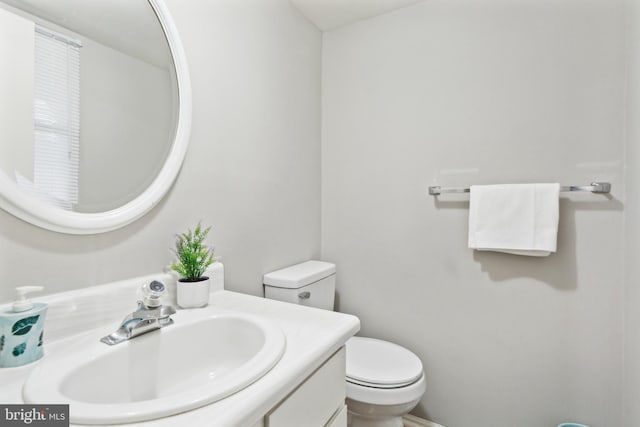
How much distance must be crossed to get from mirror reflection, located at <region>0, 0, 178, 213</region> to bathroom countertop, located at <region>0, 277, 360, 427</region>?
0.29 metres

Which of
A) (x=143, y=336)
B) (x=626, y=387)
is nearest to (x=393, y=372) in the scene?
(x=626, y=387)

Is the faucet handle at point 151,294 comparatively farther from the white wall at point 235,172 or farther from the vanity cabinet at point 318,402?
the vanity cabinet at point 318,402

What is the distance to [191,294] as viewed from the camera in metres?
0.91

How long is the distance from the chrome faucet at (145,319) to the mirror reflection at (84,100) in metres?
0.26

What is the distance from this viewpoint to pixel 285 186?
61.9 inches

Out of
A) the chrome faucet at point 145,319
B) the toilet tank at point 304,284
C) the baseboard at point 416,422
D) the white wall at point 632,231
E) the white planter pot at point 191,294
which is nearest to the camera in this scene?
the chrome faucet at point 145,319

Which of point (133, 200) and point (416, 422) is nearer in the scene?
point (133, 200)

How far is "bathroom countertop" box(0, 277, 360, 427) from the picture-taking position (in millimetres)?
471

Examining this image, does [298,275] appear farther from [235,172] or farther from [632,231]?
[632,231]

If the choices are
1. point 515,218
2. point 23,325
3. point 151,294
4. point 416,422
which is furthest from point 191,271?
point 416,422

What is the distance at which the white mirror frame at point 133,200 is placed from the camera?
2.16 feet

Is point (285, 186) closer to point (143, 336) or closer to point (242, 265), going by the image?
point (242, 265)

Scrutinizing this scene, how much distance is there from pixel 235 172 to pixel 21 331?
79 centimetres

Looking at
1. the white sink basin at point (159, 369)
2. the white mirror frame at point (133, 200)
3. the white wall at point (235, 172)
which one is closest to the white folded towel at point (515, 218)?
the white wall at point (235, 172)
